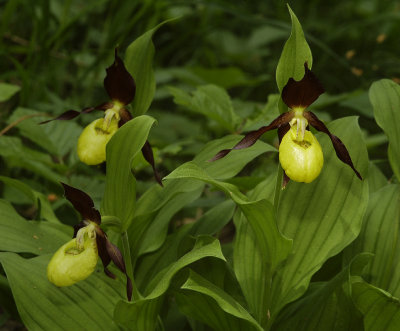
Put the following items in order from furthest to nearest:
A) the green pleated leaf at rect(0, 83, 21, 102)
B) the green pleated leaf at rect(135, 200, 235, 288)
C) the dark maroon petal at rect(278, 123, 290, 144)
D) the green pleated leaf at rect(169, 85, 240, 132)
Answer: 1. the green pleated leaf at rect(0, 83, 21, 102)
2. the green pleated leaf at rect(169, 85, 240, 132)
3. the green pleated leaf at rect(135, 200, 235, 288)
4. the dark maroon petal at rect(278, 123, 290, 144)

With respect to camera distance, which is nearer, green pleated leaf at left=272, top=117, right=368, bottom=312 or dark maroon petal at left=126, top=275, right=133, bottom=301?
dark maroon petal at left=126, top=275, right=133, bottom=301

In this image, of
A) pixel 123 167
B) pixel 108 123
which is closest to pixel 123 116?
pixel 108 123

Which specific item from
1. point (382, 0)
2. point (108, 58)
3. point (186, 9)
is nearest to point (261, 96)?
point (186, 9)

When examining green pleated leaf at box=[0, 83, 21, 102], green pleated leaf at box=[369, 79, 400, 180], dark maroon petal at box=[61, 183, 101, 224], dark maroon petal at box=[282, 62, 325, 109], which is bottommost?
green pleated leaf at box=[0, 83, 21, 102]

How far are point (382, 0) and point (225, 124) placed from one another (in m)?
2.88

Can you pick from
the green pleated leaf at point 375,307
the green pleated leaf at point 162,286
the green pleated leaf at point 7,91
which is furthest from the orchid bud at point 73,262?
the green pleated leaf at point 7,91

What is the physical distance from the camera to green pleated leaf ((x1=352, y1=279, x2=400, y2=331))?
3.62 feet

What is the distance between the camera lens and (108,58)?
102 inches

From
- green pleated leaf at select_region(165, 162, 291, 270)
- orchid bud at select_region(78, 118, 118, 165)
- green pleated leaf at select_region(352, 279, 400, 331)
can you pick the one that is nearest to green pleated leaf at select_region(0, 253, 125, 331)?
orchid bud at select_region(78, 118, 118, 165)

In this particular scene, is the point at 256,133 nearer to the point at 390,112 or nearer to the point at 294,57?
the point at 294,57

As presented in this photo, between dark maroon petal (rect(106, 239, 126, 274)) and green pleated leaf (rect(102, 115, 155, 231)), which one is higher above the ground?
green pleated leaf (rect(102, 115, 155, 231))

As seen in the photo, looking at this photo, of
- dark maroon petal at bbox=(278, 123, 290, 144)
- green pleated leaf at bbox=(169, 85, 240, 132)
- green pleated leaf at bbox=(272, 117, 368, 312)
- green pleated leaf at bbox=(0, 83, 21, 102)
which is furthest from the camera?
green pleated leaf at bbox=(0, 83, 21, 102)

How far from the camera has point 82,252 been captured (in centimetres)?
108

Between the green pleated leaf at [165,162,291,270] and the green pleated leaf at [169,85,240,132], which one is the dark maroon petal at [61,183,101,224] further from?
the green pleated leaf at [169,85,240,132]
